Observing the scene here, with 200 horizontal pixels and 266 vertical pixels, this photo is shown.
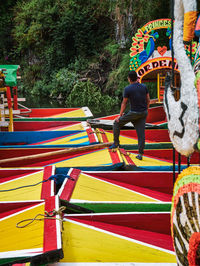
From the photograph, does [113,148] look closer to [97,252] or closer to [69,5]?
[97,252]

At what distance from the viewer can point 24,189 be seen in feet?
8.25

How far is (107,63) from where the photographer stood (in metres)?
13.7

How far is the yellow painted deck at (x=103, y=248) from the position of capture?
5.46 feet

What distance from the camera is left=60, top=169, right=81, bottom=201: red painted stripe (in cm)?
224

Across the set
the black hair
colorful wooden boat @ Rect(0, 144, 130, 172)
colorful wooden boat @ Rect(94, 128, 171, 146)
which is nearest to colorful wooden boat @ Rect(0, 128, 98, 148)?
colorful wooden boat @ Rect(94, 128, 171, 146)

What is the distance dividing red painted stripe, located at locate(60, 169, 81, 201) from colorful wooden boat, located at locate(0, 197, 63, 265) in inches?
6.2

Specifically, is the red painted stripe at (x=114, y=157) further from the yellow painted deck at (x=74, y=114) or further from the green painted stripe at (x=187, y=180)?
the yellow painted deck at (x=74, y=114)

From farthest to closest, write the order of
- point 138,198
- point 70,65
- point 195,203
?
point 70,65 < point 138,198 < point 195,203

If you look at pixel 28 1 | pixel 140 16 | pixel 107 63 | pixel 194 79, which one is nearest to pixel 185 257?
pixel 194 79

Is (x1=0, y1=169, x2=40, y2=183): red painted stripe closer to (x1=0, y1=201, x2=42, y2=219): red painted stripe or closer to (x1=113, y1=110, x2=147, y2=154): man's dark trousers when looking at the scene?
(x1=0, y1=201, x2=42, y2=219): red painted stripe

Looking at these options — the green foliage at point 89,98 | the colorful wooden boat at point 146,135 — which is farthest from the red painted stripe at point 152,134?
the green foliage at point 89,98

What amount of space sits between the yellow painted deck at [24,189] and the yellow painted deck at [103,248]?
1.64ft

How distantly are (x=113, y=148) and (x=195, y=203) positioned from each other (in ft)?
8.22

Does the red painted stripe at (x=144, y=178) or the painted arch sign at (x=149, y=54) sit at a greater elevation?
the painted arch sign at (x=149, y=54)
